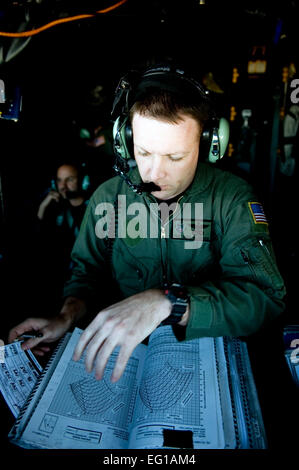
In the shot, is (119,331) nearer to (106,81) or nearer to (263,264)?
(263,264)

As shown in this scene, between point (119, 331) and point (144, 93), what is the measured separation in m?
0.98

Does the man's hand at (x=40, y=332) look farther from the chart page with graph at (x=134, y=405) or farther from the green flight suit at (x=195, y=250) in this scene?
the green flight suit at (x=195, y=250)

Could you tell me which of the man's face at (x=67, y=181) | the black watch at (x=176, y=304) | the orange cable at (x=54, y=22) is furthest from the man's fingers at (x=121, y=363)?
the man's face at (x=67, y=181)

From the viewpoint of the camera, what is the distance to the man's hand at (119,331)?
888 mm

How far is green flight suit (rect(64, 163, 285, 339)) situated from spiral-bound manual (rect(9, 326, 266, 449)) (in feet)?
0.61

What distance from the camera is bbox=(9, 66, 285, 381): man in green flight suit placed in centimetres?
103

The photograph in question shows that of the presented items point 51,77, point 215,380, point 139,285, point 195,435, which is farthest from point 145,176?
point 51,77

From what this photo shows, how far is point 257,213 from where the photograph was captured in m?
1.40

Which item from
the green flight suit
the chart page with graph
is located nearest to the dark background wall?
the green flight suit

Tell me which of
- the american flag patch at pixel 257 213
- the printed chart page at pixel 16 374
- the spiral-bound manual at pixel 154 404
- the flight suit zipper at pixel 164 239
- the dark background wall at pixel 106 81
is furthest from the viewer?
the dark background wall at pixel 106 81

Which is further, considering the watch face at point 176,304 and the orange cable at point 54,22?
the orange cable at point 54,22

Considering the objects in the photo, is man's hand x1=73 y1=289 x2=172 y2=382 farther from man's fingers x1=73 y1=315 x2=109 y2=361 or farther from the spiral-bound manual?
the spiral-bound manual

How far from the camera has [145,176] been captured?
1.40 metres

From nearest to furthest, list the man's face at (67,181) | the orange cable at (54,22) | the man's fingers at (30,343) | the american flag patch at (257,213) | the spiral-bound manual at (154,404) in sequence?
the spiral-bound manual at (154,404), the man's fingers at (30,343), the american flag patch at (257,213), the orange cable at (54,22), the man's face at (67,181)
